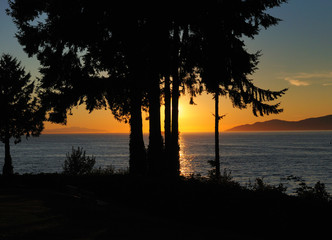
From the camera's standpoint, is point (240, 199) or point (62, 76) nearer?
point (240, 199)

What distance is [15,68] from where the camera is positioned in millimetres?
37812

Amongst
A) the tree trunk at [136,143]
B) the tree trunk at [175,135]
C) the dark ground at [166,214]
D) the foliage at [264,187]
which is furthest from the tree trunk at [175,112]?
the foliage at [264,187]

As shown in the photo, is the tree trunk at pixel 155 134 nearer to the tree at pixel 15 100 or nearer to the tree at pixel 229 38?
the tree at pixel 229 38

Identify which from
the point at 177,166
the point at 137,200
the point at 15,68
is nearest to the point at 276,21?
the point at 177,166

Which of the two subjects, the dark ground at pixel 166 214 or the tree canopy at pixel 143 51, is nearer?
the dark ground at pixel 166 214

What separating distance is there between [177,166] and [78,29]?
8648 millimetres

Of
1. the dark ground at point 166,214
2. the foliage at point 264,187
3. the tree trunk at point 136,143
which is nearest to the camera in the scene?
the dark ground at point 166,214

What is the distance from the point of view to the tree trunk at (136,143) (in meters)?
21.0

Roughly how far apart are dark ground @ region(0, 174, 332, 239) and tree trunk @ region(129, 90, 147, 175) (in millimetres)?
5475

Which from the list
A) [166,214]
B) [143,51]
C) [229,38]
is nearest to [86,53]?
[143,51]

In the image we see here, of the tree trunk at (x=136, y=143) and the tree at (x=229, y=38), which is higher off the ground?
the tree at (x=229, y=38)

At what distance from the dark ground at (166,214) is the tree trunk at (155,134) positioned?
14.3 ft

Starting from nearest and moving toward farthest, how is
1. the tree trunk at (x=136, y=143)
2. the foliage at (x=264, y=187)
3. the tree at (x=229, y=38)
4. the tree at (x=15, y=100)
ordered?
the foliage at (x=264, y=187) → the tree at (x=229, y=38) → the tree trunk at (x=136, y=143) → the tree at (x=15, y=100)

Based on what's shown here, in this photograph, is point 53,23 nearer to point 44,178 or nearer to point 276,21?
point 44,178
